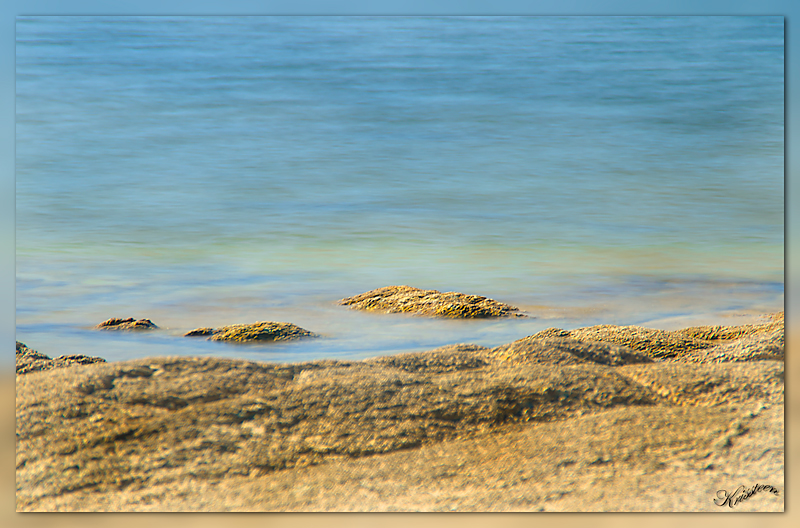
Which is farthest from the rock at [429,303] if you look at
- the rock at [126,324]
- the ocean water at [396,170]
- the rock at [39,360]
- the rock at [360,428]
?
the rock at [39,360]

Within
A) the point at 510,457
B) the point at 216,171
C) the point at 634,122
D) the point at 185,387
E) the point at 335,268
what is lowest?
the point at 510,457

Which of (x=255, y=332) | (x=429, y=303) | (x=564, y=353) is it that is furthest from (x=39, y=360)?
(x=564, y=353)

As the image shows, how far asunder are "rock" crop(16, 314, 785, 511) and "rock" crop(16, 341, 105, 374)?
0.03 meters

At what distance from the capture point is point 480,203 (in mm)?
2133

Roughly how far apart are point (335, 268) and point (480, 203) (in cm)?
61

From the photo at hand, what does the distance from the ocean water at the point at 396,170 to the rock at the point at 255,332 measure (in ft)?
0.09

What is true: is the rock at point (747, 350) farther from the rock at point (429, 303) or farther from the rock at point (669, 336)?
the rock at point (429, 303)

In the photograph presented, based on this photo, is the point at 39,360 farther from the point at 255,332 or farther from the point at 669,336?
the point at 669,336

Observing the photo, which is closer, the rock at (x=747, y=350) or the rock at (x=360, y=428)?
the rock at (x=360, y=428)

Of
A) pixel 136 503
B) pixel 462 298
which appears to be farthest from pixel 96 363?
pixel 462 298

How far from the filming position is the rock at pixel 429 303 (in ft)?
6.81

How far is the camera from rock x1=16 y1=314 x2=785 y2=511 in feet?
6.48

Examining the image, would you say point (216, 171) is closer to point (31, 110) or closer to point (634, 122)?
point (31, 110)
